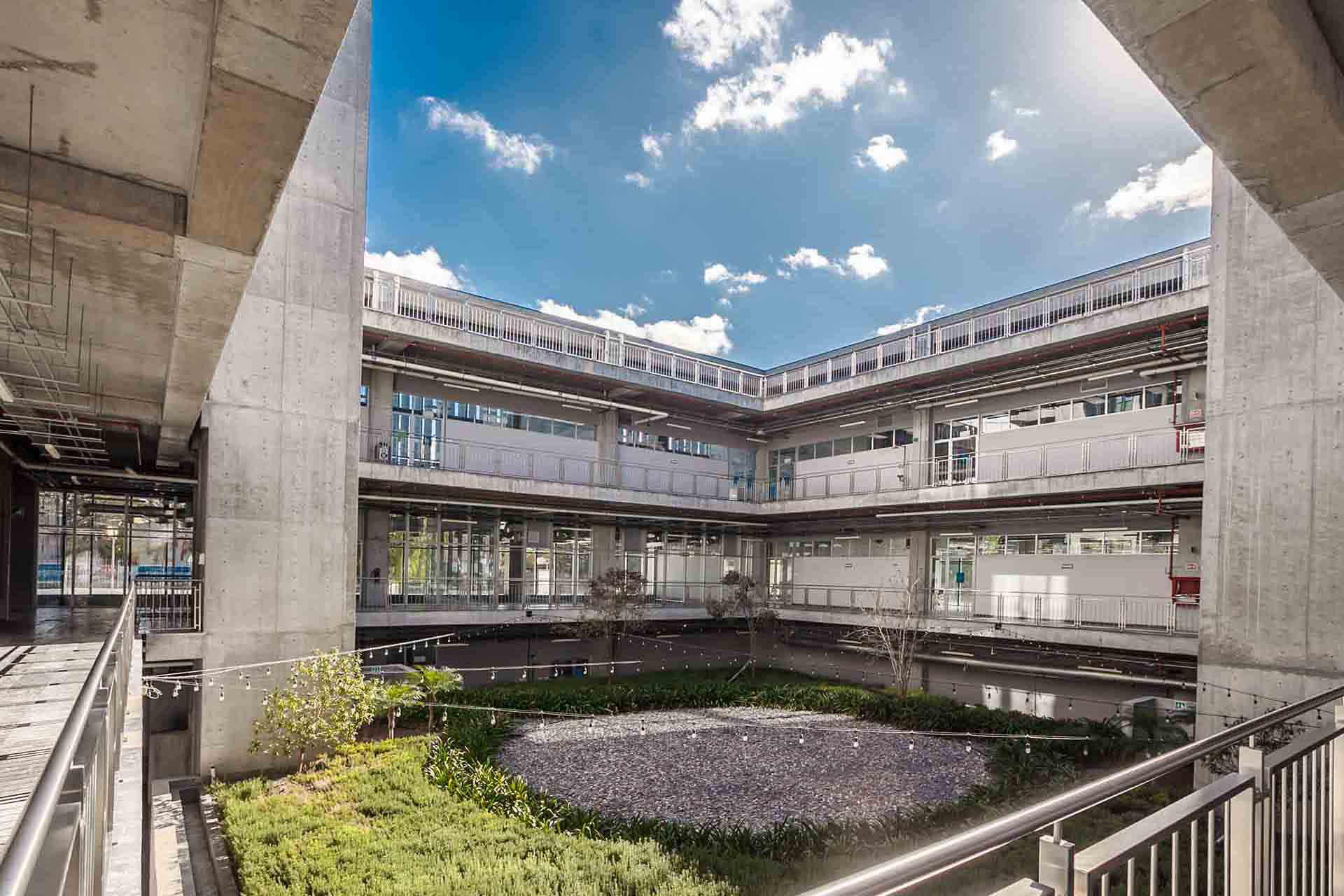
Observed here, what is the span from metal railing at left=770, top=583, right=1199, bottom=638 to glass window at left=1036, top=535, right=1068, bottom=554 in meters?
1.15

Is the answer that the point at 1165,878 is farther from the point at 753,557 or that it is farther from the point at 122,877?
the point at 753,557

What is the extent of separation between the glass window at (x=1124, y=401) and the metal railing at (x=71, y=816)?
754 inches

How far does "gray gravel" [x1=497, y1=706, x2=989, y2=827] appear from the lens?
11023 mm

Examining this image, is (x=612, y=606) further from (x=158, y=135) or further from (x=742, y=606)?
(x=158, y=135)

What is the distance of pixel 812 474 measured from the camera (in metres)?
24.9

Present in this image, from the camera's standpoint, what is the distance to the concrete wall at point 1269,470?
35.4 ft

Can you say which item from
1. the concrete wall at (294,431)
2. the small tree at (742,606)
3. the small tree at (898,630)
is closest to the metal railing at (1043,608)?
the small tree at (898,630)

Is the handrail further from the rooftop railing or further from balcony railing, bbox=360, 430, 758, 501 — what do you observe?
balcony railing, bbox=360, 430, 758, 501

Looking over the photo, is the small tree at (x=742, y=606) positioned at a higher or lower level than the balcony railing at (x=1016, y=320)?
lower

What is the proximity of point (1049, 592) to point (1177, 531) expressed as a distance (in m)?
3.29

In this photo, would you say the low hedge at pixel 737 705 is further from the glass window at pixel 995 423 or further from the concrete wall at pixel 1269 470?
the glass window at pixel 995 423

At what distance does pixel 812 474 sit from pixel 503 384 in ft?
35.6

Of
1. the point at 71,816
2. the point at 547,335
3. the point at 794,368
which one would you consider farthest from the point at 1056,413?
the point at 71,816

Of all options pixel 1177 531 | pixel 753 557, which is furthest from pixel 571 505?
pixel 1177 531
